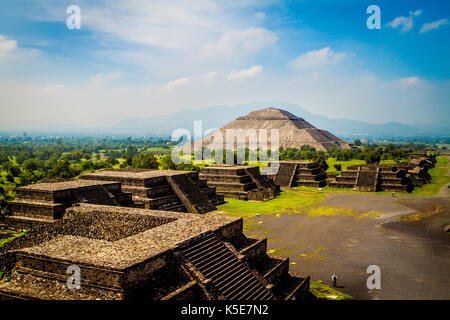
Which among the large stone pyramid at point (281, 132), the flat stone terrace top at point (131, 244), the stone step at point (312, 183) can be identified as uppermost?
the large stone pyramid at point (281, 132)

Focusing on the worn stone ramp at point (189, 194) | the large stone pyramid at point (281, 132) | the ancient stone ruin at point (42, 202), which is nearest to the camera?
the ancient stone ruin at point (42, 202)

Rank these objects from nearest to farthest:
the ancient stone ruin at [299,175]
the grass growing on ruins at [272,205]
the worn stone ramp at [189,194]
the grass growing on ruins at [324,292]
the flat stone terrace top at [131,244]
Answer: the flat stone terrace top at [131,244]
the grass growing on ruins at [324,292]
the worn stone ramp at [189,194]
the grass growing on ruins at [272,205]
the ancient stone ruin at [299,175]

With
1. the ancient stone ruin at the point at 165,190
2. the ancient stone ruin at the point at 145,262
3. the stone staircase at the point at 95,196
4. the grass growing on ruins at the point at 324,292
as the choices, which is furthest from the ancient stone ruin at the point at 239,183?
the grass growing on ruins at the point at 324,292

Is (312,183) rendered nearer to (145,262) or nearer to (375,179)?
(375,179)

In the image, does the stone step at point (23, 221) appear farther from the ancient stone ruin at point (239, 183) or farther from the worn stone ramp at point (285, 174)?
the worn stone ramp at point (285, 174)
